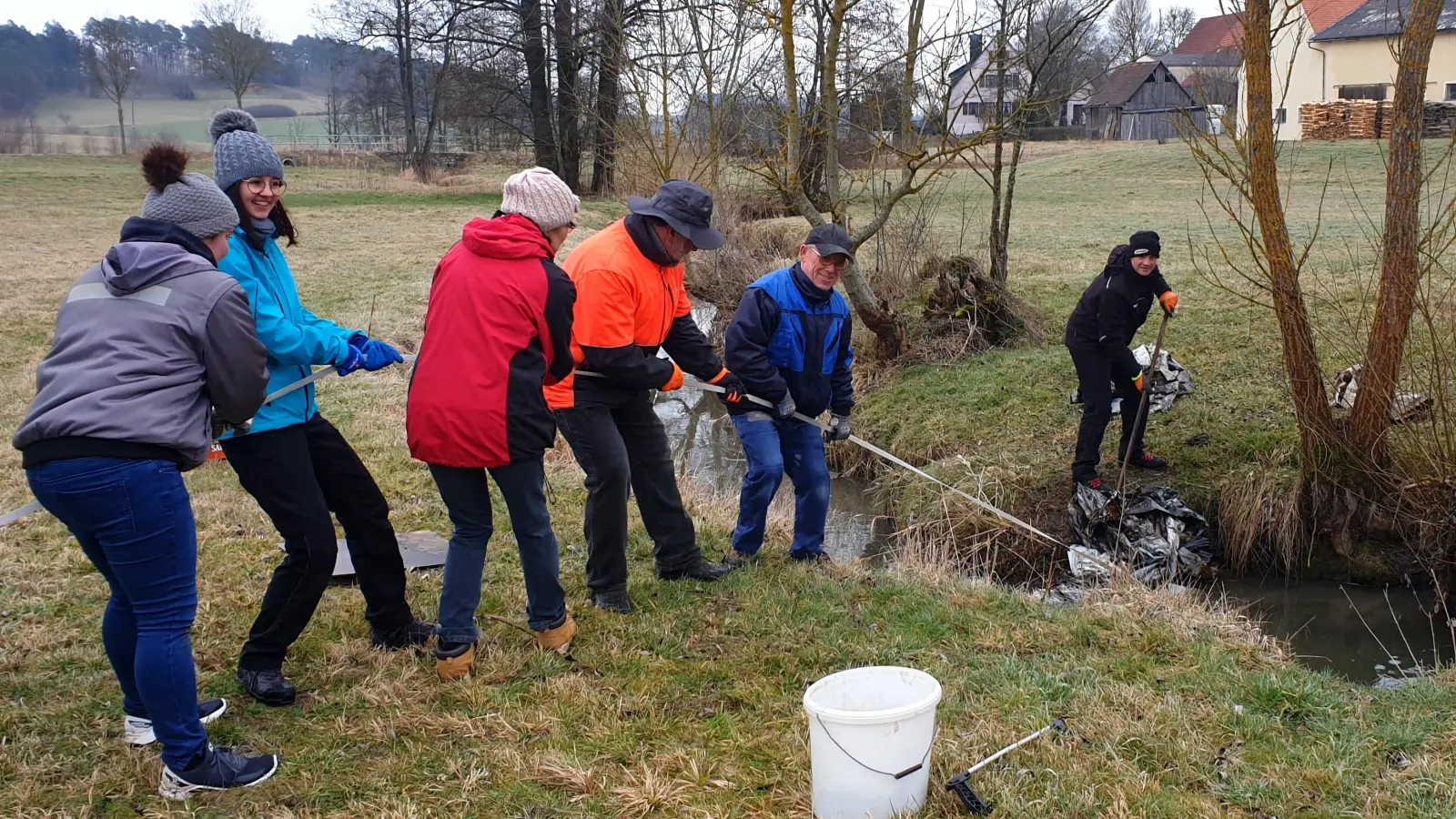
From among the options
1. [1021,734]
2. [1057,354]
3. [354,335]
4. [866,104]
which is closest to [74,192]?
[866,104]

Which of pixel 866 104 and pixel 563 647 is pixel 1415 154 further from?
pixel 866 104

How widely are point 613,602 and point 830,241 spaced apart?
2032mm

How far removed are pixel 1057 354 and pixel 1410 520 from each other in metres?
4.39

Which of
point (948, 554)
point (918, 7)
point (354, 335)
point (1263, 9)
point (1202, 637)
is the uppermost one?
point (918, 7)

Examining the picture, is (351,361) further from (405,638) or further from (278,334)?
(405,638)

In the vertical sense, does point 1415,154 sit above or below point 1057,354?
above

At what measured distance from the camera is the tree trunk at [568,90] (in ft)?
92.3

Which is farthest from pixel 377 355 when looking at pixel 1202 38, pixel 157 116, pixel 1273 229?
pixel 157 116

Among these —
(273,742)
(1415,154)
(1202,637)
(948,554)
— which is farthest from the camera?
(948,554)

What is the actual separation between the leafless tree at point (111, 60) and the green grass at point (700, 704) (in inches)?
1880

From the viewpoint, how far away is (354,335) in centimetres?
408

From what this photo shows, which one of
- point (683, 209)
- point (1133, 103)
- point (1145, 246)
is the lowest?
point (1145, 246)

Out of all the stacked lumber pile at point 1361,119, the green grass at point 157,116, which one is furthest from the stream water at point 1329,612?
the green grass at point 157,116

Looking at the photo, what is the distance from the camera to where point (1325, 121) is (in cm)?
3459
